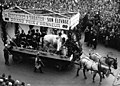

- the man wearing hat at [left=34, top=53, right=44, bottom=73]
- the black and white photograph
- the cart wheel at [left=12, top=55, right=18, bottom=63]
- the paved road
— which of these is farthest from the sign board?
the paved road

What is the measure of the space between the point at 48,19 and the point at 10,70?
126 inches

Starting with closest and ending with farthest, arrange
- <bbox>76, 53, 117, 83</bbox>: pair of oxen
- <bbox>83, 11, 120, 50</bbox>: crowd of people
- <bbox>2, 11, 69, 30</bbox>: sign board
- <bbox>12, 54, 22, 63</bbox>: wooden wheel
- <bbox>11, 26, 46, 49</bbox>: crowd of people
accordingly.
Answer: <bbox>76, 53, 117, 83</bbox>: pair of oxen
<bbox>2, 11, 69, 30</bbox>: sign board
<bbox>11, 26, 46, 49</bbox>: crowd of people
<bbox>12, 54, 22, 63</bbox>: wooden wheel
<bbox>83, 11, 120, 50</bbox>: crowd of people

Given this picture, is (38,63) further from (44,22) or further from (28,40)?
(44,22)

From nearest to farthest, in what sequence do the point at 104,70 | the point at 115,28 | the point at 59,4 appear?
the point at 104,70
the point at 115,28
the point at 59,4

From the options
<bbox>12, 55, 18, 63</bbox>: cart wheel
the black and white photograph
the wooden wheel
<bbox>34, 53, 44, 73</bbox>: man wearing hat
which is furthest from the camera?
<bbox>12, 55, 18, 63</bbox>: cart wheel

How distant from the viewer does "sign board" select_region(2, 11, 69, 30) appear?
12859mm

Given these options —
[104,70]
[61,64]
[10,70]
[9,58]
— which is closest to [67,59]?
[61,64]

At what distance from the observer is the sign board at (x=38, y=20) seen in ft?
42.2

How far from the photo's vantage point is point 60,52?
1341cm

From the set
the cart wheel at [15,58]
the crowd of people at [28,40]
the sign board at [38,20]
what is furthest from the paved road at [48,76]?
the sign board at [38,20]

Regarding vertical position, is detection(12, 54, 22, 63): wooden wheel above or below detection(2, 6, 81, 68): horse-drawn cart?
below

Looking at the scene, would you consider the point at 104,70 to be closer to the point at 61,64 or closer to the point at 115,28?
the point at 61,64

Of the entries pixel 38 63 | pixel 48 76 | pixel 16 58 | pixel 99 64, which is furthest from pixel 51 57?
pixel 99 64

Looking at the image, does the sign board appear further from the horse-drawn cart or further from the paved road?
the paved road
